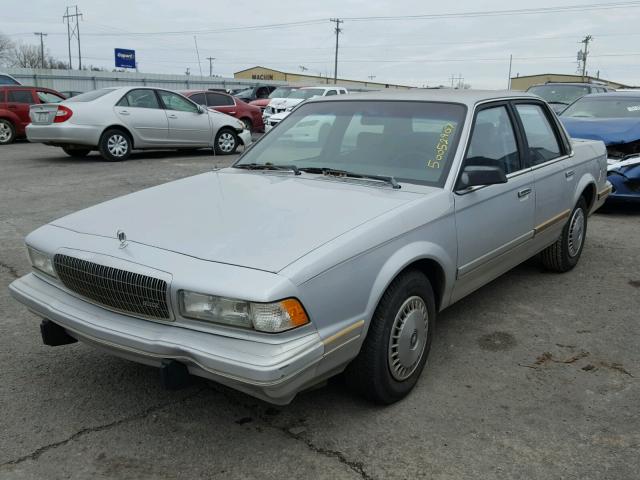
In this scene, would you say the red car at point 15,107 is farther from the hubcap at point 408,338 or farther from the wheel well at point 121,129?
the hubcap at point 408,338

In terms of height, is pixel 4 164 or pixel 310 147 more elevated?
pixel 310 147

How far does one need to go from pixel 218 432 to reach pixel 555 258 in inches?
136

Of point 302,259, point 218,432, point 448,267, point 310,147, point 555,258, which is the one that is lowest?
point 218,432

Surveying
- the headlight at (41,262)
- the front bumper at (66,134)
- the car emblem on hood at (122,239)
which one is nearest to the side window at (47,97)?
the front bumper at (66,134)

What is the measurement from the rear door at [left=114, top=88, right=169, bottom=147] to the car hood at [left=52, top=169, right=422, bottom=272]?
855 centimetres

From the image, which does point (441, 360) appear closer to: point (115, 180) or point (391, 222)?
point (391, 222)

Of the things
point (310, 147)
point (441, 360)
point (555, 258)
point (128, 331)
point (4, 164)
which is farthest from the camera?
point (4, 164)

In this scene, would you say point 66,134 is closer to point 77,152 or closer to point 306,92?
point 77,152

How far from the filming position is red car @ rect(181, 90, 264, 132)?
653 inches

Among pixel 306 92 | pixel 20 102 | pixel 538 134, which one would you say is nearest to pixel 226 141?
pixel 20 102

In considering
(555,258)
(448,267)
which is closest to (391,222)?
(448,267)

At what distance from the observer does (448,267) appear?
128 inches

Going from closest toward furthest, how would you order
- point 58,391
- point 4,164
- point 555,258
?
point 58,391
point 555,258
point 4,164

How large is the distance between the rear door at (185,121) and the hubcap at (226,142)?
34 cm
